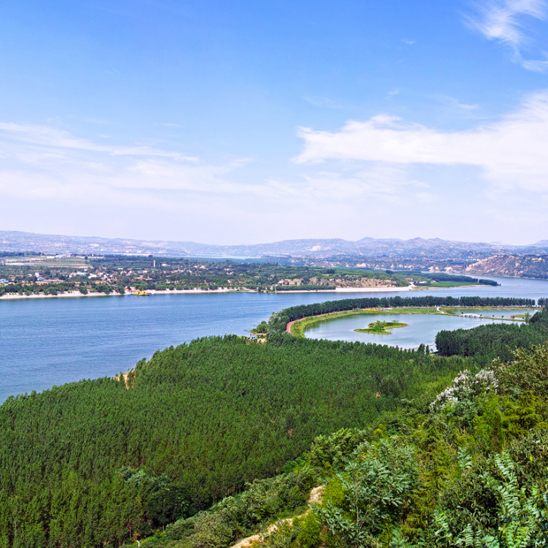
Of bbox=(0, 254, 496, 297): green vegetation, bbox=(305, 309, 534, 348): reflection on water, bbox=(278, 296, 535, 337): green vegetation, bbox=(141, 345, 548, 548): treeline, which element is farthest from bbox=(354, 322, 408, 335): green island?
bbox=(0, 254, 496, 297): green vegetation

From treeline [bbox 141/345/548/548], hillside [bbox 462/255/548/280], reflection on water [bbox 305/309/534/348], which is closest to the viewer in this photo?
treeline [bbox 141/345/548/548]

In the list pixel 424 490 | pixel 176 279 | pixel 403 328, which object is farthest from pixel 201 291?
pixel 424 490

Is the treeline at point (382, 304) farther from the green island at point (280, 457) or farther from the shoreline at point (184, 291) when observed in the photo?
the green island at point (280, 457)

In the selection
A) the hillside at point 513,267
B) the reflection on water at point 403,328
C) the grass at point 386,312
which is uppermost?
the hillside at point 513,267

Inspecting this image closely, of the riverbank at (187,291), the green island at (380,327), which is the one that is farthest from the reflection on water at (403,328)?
the riverbank at (187,291)

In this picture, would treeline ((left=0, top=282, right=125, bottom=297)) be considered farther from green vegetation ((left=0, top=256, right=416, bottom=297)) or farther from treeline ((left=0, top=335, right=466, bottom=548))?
treeline ((left=0, top=335, right=466, bottom=548))

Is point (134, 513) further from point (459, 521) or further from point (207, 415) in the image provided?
point (459, 521)
